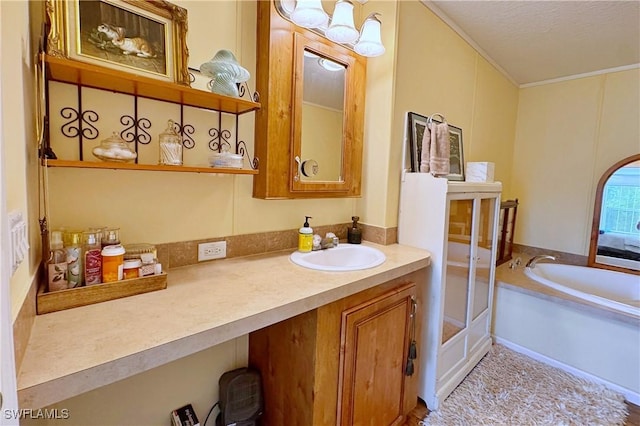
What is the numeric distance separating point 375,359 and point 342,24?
5.36 feet

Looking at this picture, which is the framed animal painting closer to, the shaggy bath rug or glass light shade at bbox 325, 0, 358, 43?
glass light shade at bbox 325, 0, 358, 43

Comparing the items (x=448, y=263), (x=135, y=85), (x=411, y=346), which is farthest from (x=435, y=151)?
(x=135, y=85)

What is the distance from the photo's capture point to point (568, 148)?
3031 millimetres

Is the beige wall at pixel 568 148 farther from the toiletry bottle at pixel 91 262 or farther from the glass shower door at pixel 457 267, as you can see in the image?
the toiletry bottle at pixel 91 262

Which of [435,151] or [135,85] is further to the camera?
[435,151]

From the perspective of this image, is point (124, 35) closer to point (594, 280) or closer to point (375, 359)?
point (375, 359)

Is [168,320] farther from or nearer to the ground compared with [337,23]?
nearer to the ground

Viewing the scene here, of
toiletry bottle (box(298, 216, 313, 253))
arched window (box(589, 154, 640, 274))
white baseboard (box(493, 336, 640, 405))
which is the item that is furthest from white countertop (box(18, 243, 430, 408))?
arched window (box(589, 154, 640, 274))

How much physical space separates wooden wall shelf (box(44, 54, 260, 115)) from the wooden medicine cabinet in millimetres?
215

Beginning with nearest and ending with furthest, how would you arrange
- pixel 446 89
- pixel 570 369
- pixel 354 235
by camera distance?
pixel 354 235, pixel 570 369, pixel 446 89

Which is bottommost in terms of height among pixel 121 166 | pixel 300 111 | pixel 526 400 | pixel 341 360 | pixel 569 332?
pixel 526 400

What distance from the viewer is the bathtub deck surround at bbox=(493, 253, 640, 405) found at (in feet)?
6.31

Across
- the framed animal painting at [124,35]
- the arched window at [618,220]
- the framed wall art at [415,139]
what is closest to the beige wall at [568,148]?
the arched window at [618,220]

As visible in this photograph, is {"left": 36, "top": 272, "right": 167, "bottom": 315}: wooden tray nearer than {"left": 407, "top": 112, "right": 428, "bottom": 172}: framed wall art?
Yes
